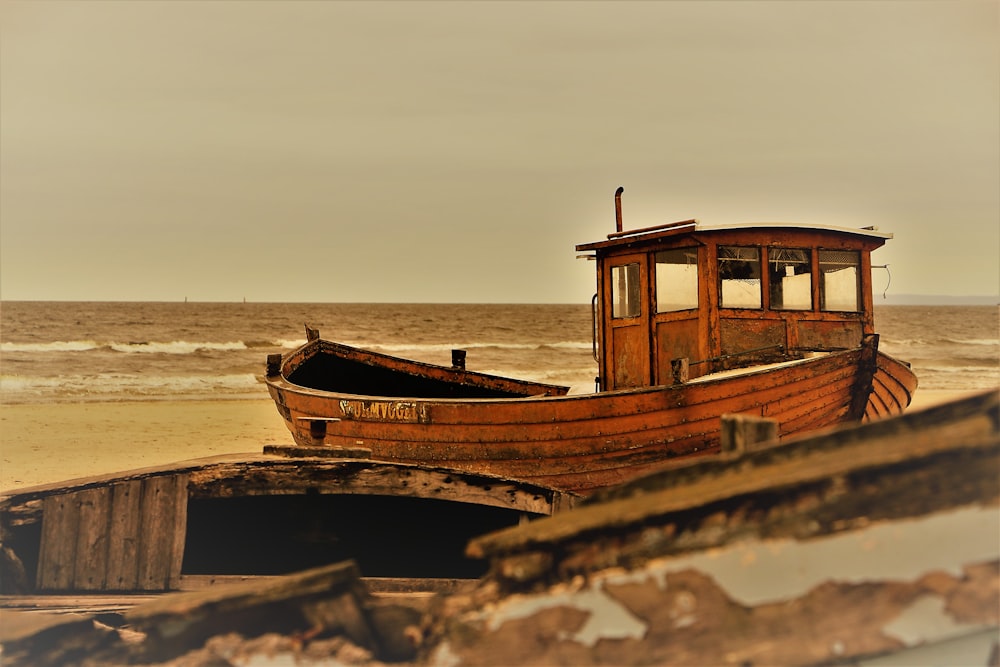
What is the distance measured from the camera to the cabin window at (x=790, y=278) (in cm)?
769

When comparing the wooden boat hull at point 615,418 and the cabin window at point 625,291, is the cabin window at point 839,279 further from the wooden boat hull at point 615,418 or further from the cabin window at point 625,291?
the cabin window at point 625,291

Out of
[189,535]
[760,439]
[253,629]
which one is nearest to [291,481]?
[189,535]

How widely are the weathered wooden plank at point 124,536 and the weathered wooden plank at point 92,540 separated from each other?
0.03 metres

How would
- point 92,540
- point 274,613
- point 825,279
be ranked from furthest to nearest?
point 825,279 → point 92,540 → point 274,613

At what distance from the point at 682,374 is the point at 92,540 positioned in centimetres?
474

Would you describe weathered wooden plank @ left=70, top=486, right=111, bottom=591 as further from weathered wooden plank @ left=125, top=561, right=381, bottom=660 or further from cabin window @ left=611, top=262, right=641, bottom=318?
cabin window @ left=611, top=262, right=641, bottom=318

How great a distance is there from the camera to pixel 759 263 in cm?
765

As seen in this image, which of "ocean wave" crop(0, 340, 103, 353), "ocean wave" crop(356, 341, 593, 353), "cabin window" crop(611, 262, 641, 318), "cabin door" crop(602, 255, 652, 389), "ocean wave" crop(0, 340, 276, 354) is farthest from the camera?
"ocean wave" crop(356, 341, 593, 353)

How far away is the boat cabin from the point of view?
7.55 m

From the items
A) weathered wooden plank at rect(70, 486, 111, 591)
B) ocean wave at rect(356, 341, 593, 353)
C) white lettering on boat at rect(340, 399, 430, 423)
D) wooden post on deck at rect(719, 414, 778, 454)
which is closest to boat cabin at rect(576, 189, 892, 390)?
white lettering on boat at rect(340, 399, 430, 423)

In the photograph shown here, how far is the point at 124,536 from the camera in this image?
4367 mm

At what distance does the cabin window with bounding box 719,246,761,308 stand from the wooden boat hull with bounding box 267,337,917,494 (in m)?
0.93

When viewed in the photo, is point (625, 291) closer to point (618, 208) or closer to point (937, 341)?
point (618, 208)

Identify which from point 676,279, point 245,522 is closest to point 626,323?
point 676,279
